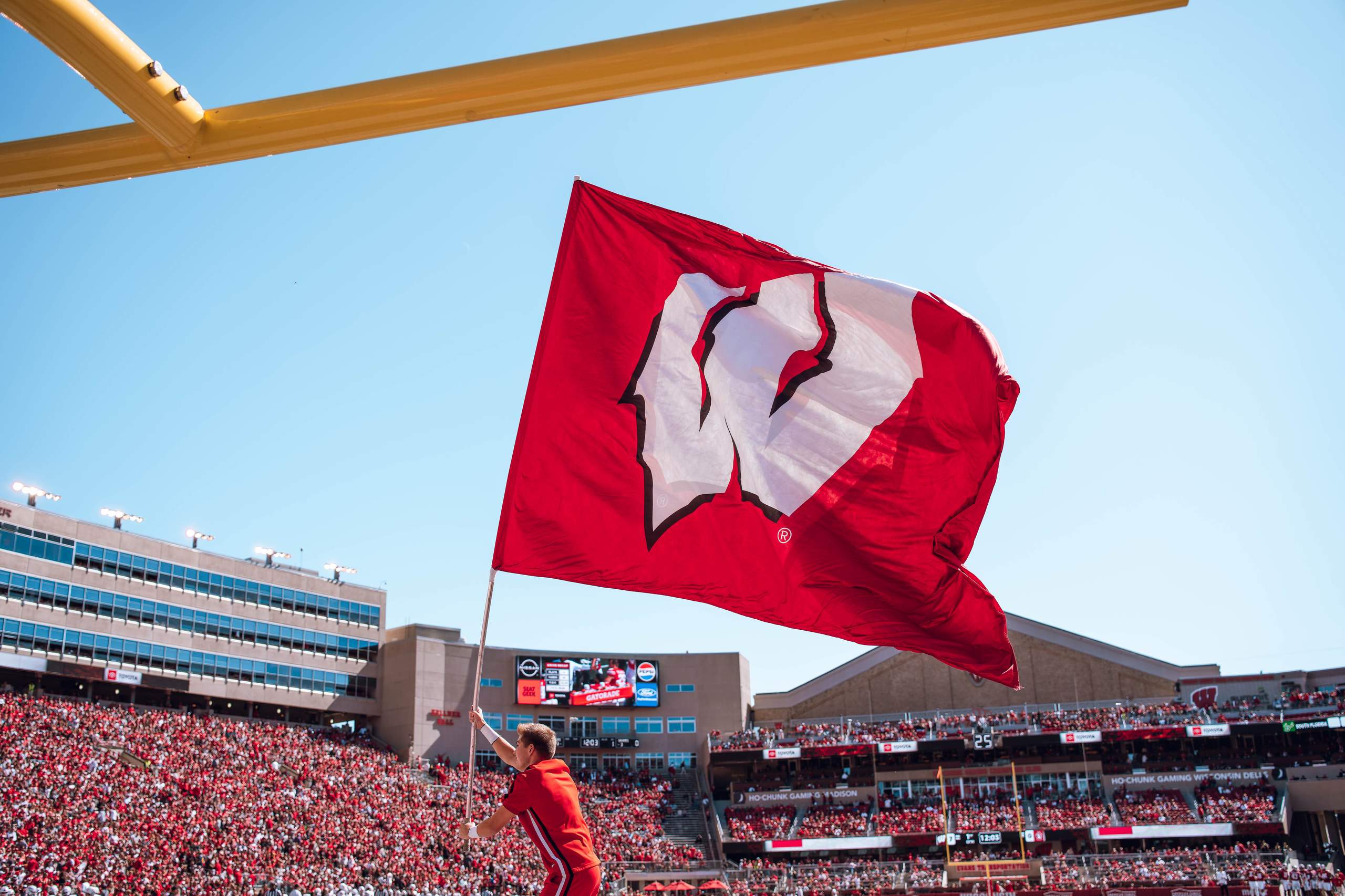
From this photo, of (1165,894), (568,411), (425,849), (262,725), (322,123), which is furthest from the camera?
(262,725)

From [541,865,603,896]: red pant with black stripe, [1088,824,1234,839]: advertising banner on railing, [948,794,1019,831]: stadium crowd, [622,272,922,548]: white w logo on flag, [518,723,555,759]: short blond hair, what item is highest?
[622,272,922,548]: white w logo on flag

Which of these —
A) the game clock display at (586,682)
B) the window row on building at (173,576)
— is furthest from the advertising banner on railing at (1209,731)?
the window row on building at (173,576)

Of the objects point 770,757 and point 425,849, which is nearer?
point 425,849

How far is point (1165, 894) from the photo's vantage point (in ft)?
143

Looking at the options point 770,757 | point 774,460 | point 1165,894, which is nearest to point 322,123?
point 774,460

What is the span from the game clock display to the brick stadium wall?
8.34m

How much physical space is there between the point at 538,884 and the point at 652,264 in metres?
48.1

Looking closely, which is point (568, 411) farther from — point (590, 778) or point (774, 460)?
point (590, 778)

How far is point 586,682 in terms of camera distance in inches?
2741

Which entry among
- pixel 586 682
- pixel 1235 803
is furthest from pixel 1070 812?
pixel 586 682

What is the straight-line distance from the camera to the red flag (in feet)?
25.3

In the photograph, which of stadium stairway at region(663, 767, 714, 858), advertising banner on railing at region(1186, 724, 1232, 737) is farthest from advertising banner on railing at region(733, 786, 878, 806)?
advertising banner on railing at region(1186, 724, 1232, 737)

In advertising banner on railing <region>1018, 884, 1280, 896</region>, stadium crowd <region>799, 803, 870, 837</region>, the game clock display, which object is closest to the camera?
advertising banner on railing <region>1018, 884, 1280, 896</region>

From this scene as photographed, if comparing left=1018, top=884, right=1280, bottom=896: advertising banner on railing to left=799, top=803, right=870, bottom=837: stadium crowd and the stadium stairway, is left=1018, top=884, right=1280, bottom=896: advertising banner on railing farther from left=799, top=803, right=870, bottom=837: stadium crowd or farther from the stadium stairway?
the stadium stairway
